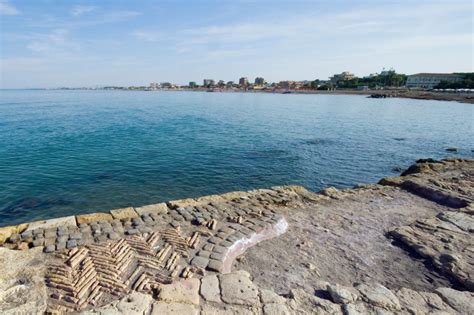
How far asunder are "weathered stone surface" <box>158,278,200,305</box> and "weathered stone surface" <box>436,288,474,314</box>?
4021 millimetres

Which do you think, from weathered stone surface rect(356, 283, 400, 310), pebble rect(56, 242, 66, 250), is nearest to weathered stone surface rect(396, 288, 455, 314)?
weathered stone surface rect(356, 283, 400, 310)

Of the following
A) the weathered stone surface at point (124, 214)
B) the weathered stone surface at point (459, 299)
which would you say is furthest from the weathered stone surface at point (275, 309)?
the weathered stone surface at point (124, 214)

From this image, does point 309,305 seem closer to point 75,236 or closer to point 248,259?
point 248,259

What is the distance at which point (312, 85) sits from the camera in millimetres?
191000

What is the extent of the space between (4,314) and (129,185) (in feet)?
32.1

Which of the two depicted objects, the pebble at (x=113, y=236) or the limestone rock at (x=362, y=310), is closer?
the limestone rock at (x=362, y=310)

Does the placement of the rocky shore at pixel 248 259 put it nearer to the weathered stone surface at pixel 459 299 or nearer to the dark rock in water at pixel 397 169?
the weathered stone surface at pixel 459 299

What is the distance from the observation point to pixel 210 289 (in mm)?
4273

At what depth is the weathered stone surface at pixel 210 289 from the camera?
161 inches

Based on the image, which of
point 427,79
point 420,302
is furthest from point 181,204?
point 427,79

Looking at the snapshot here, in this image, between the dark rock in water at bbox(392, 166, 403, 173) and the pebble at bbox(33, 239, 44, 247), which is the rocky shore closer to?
the pebble at bbox(33, 239, 44, 247)

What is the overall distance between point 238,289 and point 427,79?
176001 mm

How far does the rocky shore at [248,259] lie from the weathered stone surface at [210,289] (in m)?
0.02

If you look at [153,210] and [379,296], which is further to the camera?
[153,210]
